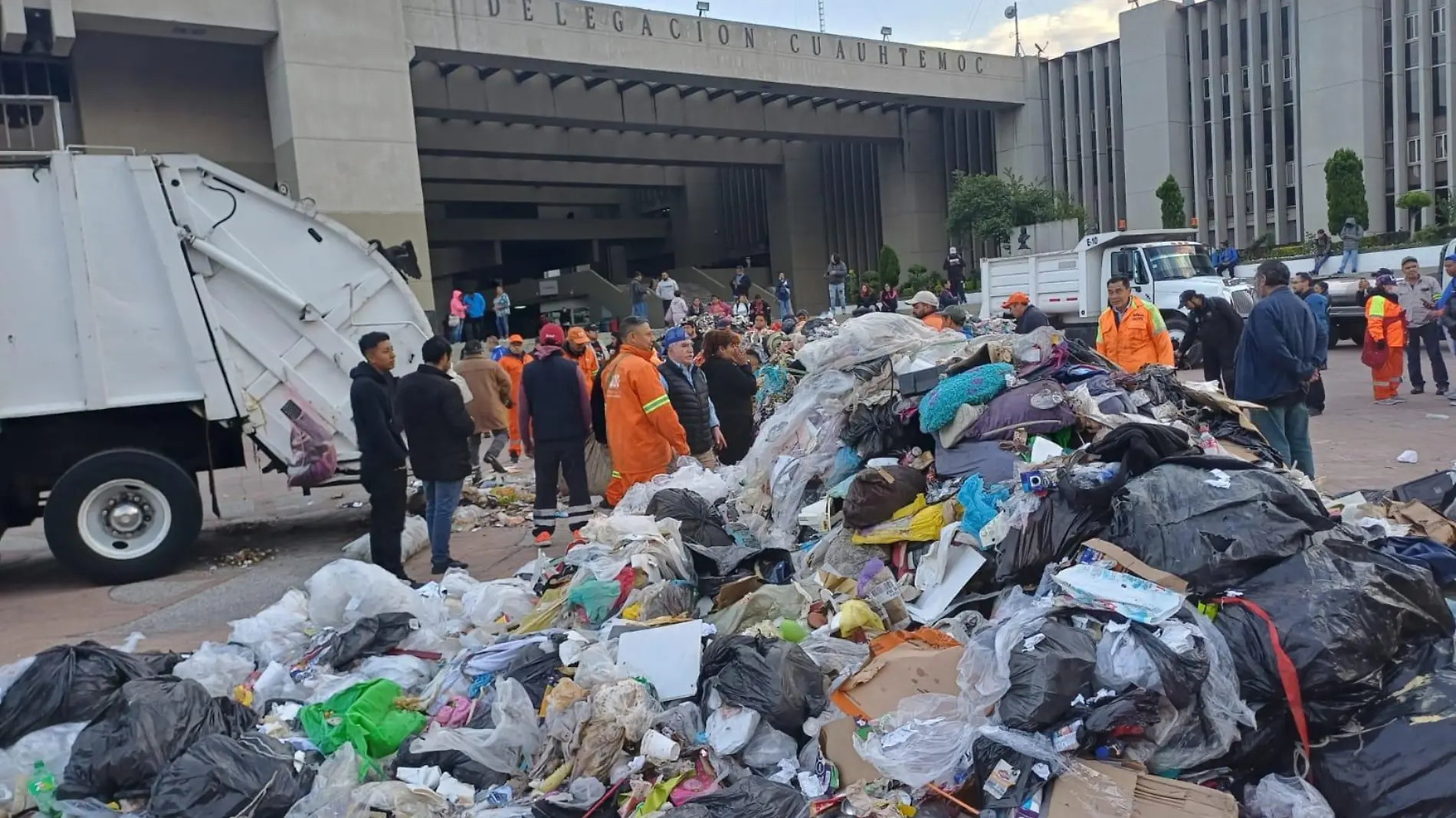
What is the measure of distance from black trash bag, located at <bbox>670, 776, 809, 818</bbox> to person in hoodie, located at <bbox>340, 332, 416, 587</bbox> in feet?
11.6

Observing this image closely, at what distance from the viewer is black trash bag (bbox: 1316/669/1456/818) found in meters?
2.77

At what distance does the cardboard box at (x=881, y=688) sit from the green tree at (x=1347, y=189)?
2631 centimetres

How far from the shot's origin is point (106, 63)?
61.4 ft

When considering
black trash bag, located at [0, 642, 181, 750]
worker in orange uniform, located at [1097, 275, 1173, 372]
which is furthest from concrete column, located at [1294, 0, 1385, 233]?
black trash bag, located at [0, 642, 181, 750]

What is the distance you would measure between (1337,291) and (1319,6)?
17371 mm

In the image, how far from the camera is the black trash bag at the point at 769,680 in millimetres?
3463

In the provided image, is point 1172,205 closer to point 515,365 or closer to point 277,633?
point 515,365

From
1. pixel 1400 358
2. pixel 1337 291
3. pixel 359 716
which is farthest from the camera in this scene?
pixel 1337 291

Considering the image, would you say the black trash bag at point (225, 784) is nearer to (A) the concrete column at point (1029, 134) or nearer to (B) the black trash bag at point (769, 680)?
(B) the black trash bag at point (769, 680)

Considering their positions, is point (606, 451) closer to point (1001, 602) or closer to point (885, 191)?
point (1001, 602)

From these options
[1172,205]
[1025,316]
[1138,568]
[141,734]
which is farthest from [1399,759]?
[1172,205]

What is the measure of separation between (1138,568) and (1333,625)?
619 mm

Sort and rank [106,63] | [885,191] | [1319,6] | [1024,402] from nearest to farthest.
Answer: [1024,402], [106,63], [1319,6], [885,191]

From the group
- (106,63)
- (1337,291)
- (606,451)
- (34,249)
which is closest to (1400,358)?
(1337,291)
